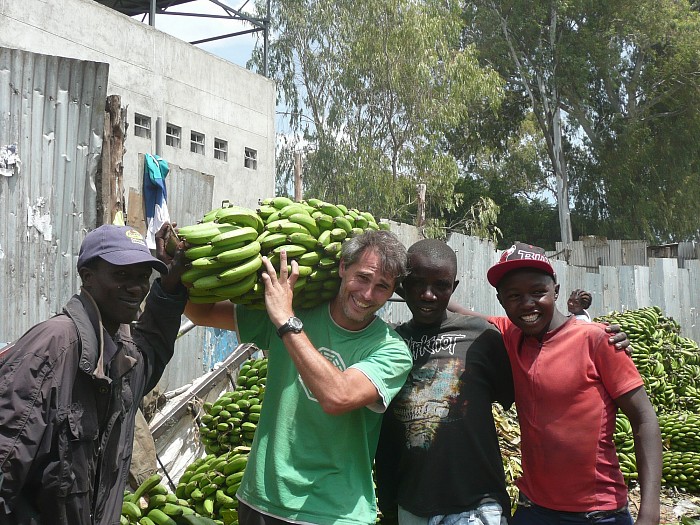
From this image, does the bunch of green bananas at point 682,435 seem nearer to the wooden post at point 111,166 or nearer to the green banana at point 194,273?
the wooden post at point 111,166

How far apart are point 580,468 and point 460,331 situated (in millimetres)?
716

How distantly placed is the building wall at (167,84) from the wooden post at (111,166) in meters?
6.82

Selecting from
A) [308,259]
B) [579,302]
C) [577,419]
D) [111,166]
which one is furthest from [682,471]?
[111,166]

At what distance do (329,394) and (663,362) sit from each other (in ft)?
23.4

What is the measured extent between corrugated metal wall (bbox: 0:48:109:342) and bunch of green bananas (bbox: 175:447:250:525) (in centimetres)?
150

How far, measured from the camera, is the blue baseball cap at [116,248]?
2646 millimetres

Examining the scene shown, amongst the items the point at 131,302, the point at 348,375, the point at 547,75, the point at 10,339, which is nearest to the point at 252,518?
the point at 348,375

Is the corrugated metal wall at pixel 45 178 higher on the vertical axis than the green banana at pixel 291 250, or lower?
higher

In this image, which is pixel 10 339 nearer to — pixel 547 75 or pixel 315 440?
pixel 315 440

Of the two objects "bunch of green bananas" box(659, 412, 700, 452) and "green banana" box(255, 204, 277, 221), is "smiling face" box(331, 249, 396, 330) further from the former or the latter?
"bunch of green bananas" box(659, 412, 700, 452)

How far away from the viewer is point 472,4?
30.5 metres

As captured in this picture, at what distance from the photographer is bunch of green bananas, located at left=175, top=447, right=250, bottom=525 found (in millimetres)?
3990

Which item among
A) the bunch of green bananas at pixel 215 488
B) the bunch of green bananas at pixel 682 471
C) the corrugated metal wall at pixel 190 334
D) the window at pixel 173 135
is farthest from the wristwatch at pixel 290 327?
the window at pixel 173 135

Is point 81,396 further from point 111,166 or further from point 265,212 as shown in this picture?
point 111,166
